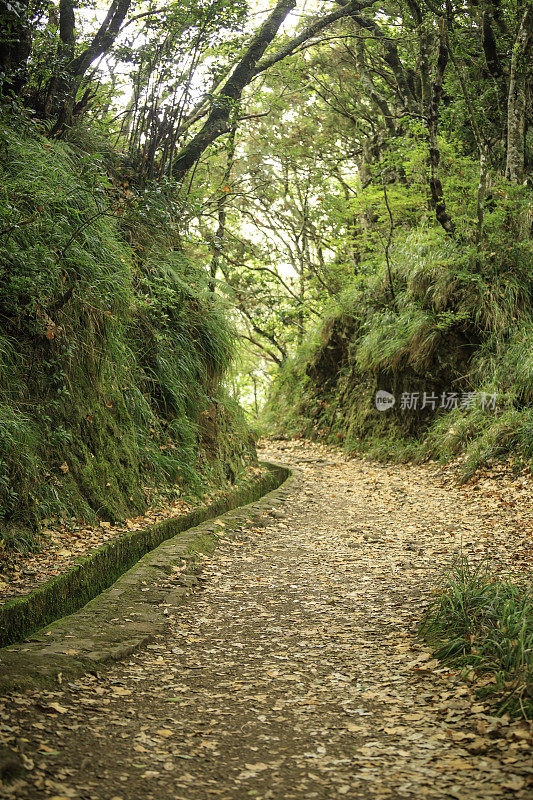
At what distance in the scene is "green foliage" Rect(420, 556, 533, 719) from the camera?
2906mm

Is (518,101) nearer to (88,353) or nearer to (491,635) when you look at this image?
(88,353)

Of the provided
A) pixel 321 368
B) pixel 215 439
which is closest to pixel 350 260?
pixel 321 368

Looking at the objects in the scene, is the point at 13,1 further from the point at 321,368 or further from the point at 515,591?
the point at 321,368

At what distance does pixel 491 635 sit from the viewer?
339cm

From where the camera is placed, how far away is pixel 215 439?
8312 millimetres

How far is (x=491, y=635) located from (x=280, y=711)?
1197 mm

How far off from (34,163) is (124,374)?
2.14m

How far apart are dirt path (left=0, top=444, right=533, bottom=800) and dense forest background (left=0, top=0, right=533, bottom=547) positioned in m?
1.48

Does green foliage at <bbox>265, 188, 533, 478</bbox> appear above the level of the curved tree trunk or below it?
below

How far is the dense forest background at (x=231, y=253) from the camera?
5387 mm
